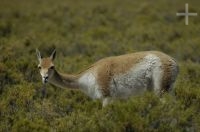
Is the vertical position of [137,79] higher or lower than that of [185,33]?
higher

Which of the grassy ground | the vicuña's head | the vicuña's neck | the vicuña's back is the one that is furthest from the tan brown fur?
the vicuña's head

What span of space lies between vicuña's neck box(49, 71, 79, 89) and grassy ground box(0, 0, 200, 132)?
0.41 meters

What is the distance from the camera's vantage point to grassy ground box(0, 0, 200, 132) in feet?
26.5

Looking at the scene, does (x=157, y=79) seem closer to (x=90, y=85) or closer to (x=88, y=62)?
(x=90, y=85)

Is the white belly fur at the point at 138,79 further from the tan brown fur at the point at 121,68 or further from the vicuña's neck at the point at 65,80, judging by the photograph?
the vicuña's neck at the point at 65,80

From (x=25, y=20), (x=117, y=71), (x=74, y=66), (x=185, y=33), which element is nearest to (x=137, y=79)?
(x=117, y=71)

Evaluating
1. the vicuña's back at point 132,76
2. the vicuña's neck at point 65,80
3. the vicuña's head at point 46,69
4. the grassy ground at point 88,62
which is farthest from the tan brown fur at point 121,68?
the vicuña's head at point 46,69

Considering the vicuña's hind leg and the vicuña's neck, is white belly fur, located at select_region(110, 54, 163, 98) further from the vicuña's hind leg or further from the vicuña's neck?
the vicuña's neck

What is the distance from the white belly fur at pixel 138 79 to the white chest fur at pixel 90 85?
0.27 meters

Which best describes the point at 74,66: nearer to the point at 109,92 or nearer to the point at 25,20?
the point at 109,92

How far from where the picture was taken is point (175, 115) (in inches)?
314

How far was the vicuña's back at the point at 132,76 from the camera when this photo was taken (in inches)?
356

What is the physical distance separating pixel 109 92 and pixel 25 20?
18.6 m

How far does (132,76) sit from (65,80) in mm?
1358
